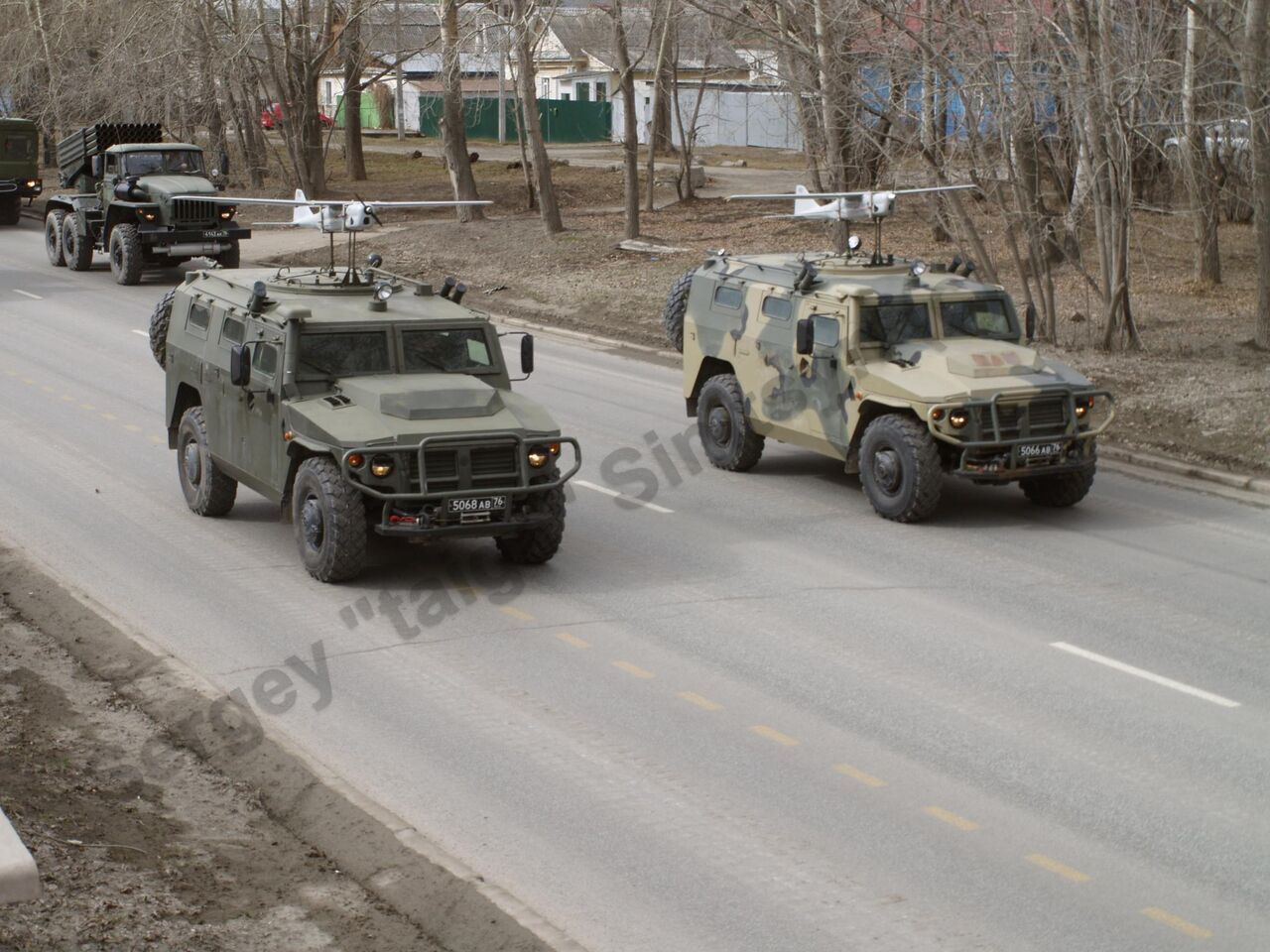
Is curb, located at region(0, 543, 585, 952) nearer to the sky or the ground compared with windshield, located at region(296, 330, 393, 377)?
nearer to the ground

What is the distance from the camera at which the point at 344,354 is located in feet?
43.5

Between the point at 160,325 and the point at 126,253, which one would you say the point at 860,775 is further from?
the point at 126,253

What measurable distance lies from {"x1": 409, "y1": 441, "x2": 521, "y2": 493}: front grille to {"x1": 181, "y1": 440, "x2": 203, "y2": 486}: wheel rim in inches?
124

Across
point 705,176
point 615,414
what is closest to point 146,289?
point 615,414

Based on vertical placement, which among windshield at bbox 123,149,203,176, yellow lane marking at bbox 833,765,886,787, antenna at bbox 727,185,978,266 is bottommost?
yellow lane marking at bbox 833,765,886,787

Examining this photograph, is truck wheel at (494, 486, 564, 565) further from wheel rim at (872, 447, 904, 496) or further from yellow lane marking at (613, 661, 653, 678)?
wheel rim at (872, 447, 904, 496)

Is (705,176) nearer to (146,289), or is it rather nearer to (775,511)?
(146,289)

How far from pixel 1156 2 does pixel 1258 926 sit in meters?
16.8

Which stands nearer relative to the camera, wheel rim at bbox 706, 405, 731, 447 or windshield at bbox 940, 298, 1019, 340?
windshield at bbox 940, 298, 1019, 340

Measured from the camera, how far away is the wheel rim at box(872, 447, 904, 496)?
1464 cm

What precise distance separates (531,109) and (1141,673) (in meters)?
22.8

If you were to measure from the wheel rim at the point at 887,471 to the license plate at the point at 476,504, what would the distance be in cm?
383

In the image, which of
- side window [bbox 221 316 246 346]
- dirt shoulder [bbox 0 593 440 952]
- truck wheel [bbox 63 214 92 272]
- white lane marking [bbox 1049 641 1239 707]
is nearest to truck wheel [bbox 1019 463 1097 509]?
white lane marking [bbox 1049 641 1239 707]

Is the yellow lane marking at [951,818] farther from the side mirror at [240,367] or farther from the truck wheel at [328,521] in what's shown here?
the side mirror at [240,367]
